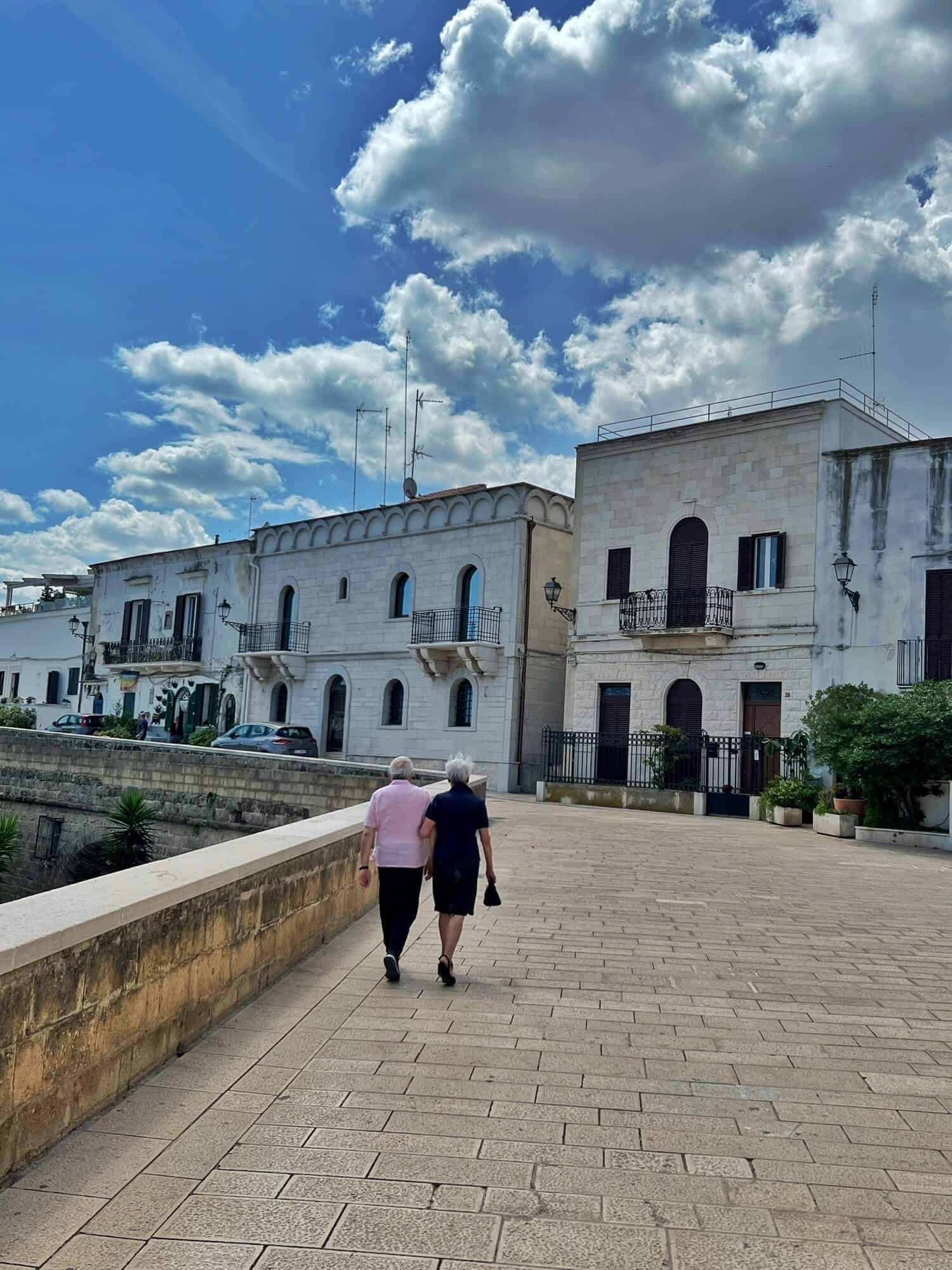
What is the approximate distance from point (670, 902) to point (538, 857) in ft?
11.8

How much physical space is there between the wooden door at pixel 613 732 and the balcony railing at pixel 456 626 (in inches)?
160

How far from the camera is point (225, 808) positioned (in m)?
23.7

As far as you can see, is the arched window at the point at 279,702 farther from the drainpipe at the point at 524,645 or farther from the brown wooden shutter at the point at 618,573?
the brown wooden shutter at the point at 618,573

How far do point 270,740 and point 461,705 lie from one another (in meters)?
5.57

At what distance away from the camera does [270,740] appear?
1202 inches

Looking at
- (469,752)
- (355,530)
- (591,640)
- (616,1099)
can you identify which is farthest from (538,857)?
(355,530)

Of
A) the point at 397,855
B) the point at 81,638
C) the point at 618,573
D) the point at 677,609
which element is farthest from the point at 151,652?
the point at 397,855

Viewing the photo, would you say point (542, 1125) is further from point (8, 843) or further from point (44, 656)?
point (44, 656)

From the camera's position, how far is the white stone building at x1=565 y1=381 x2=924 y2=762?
23.6m

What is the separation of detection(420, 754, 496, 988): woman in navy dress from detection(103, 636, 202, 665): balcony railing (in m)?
33.7

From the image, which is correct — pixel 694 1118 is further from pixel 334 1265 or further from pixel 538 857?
pixel 538 857

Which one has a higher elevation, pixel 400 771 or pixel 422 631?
pixel 422 631

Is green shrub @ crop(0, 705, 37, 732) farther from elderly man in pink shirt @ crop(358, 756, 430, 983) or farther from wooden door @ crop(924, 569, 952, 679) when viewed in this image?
elderly man in pink shirt @ crop(358, 756, 430, 983)

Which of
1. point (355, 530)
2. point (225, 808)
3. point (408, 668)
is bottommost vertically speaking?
point (225, 808)
